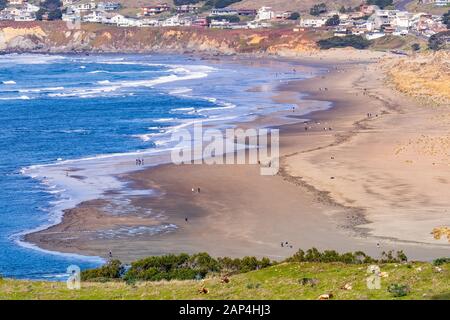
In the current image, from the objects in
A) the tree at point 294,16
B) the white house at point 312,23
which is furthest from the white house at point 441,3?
the white house at point 312,23

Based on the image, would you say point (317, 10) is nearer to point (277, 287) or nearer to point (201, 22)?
point (201, 22)

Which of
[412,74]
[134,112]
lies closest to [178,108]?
[134,112]

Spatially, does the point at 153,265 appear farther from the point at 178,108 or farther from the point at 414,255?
the point at 178,108

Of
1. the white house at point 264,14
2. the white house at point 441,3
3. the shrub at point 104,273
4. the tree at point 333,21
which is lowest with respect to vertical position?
the tree at point 333,21

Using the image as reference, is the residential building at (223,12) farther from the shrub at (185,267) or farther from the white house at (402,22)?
the shrub at (185,267)

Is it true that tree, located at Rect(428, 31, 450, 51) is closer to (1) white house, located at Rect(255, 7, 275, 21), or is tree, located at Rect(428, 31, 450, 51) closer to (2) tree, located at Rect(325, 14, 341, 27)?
(2) tree, located at Rect(325, 14, 341, 27)

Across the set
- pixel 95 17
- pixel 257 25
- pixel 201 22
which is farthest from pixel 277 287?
pixel 95 17
